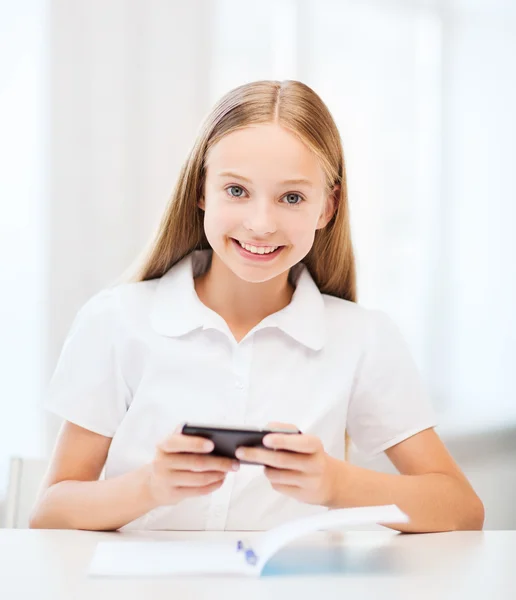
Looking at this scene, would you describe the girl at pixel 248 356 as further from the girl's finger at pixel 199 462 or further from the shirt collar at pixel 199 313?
the girl's finger at pixel 199 462

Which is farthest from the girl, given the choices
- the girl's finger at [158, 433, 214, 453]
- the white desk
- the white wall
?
the white wall

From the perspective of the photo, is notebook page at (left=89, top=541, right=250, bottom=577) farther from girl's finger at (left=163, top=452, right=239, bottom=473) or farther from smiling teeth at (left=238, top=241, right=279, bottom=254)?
smiling teeth at (left=238, top=241, right=279, bottom=254)

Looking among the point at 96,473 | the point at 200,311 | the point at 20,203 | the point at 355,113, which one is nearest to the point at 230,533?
the point at 96,473

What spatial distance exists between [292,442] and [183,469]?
0.16m

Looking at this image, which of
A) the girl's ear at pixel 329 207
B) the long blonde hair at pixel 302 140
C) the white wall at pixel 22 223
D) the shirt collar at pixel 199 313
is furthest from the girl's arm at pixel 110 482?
the white wall at pixel 22 223

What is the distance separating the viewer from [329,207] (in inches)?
61.2

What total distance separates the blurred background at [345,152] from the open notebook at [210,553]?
1.00m

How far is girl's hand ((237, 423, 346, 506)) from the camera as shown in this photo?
1.08m

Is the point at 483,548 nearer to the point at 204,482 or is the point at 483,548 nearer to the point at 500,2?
the point at 204,482

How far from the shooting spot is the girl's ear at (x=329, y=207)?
1537 mm

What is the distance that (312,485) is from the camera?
3.90 feet

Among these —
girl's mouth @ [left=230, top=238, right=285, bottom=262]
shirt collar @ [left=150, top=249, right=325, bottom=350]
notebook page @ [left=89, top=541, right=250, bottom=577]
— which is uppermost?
girl's mouth @ [left=230, top=238, right=285, bottom=262]

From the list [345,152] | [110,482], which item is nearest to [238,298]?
[110,482]

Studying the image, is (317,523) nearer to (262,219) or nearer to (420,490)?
(420,490)
